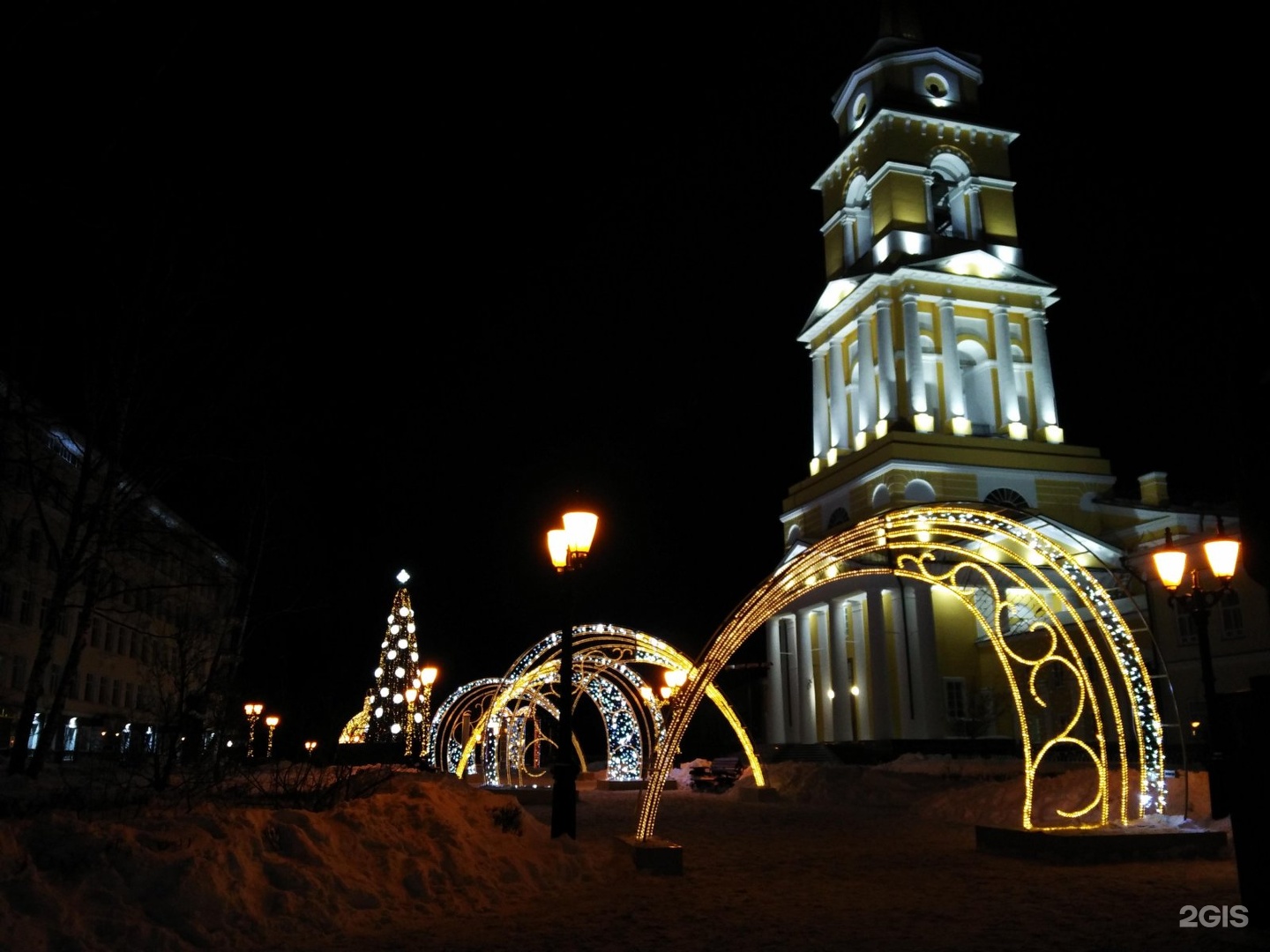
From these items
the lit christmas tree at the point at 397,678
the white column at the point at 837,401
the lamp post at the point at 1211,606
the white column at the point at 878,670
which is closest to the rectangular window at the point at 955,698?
the white column at the point at 878,670

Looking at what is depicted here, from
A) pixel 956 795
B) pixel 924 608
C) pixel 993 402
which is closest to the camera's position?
pixel 956 795

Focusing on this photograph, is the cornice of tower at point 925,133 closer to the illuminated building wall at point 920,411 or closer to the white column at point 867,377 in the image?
the illuminated building wall at point 920,411

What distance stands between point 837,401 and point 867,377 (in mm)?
2885

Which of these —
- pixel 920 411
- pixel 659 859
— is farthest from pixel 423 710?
pixel 659 859

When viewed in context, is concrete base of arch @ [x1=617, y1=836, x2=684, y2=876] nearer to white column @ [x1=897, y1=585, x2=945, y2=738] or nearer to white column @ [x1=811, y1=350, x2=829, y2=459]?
white column @ [x1=897, y1=585, x2=945, y2=738]

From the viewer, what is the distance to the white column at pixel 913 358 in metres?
49.1

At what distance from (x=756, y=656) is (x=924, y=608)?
34.5m

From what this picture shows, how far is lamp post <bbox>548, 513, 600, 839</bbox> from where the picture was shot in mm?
12062

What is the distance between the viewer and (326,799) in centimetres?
1115

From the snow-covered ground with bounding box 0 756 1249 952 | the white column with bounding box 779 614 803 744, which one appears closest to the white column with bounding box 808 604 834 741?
Result: the white column with bounding box 779 614 803 744

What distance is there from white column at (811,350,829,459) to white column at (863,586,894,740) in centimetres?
1286

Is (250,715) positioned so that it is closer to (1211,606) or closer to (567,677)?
(567,677)

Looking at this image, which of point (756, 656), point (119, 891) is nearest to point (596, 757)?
point (756, 656)

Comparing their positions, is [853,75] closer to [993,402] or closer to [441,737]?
[993,402]
